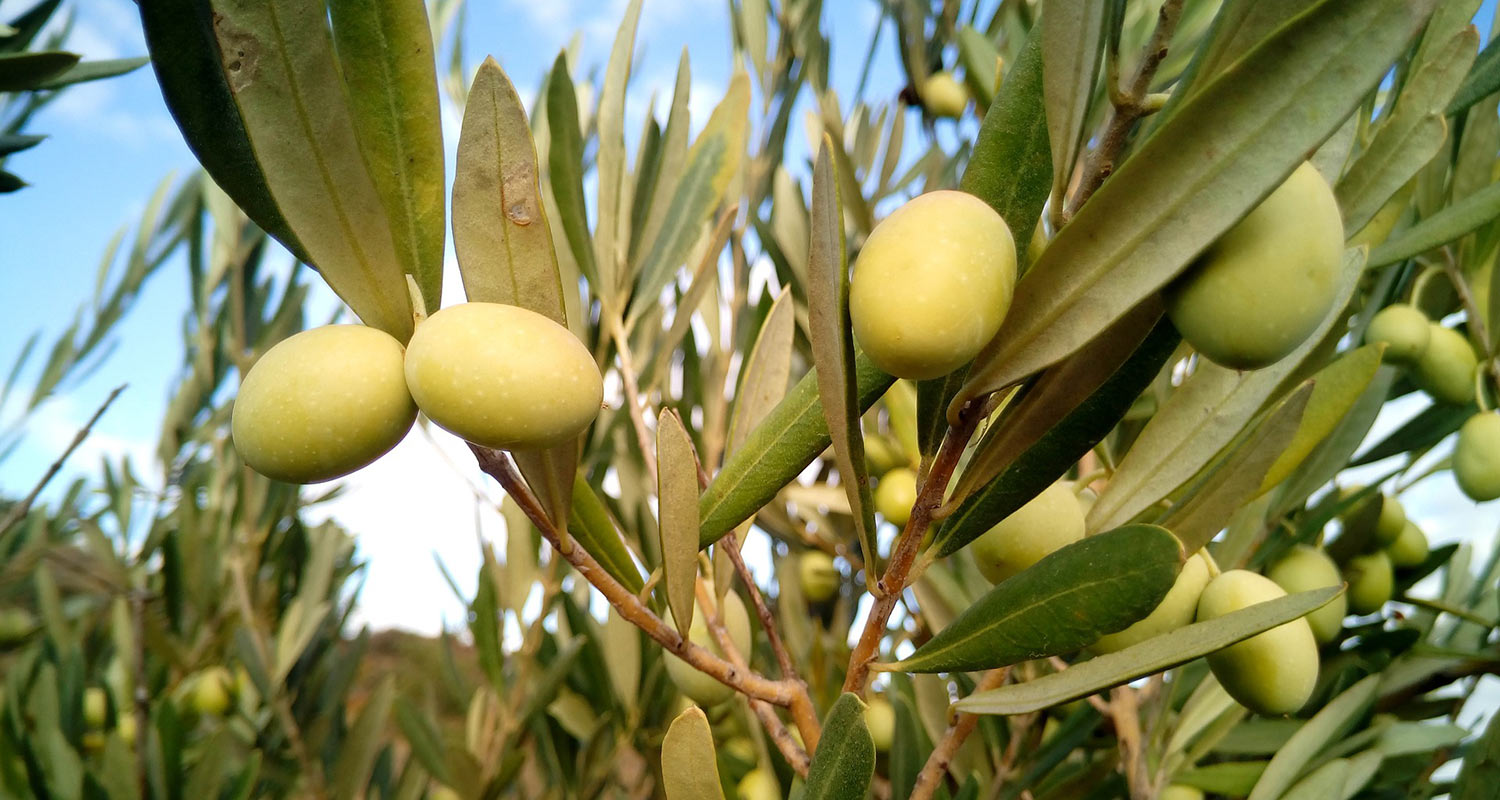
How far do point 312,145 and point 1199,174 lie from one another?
34cm

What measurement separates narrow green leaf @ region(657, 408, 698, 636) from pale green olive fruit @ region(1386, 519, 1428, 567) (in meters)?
0.75

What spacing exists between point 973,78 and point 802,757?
0.66 m

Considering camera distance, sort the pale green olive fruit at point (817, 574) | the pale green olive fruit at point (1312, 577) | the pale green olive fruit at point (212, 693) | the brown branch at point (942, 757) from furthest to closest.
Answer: the pale green olive fruit at point (212, 693), the pale green olive fruit at point (817, 574), the pale green olive fruit at point (1312, 577), the brown branch at point (942, 757)

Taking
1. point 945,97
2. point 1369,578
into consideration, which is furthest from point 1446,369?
point 945,97

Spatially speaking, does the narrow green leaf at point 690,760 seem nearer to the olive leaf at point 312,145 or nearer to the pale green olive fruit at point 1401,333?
the olive leaf at point 312,145

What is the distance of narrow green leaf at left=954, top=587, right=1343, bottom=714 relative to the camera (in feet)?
1.35

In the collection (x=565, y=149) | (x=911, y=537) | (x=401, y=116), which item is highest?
(x=565, y=149)

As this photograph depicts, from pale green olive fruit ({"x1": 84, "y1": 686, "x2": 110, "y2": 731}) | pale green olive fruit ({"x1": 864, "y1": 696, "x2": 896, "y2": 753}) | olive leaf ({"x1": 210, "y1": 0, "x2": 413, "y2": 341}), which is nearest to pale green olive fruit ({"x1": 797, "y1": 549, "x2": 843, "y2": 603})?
pale green olive fruit ({"x1": 864, "y1": 696, "x2": 896, "y2": 753})

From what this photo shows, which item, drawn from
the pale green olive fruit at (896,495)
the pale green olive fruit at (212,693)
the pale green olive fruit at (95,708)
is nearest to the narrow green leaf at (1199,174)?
the pale green olive fruit at (896,495)

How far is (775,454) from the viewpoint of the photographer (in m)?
0.52

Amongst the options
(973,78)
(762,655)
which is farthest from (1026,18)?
(762,655)

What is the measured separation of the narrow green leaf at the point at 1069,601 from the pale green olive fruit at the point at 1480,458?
611 mm

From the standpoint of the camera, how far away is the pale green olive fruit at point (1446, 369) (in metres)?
0.90

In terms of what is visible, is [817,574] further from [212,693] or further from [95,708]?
[95,708]
